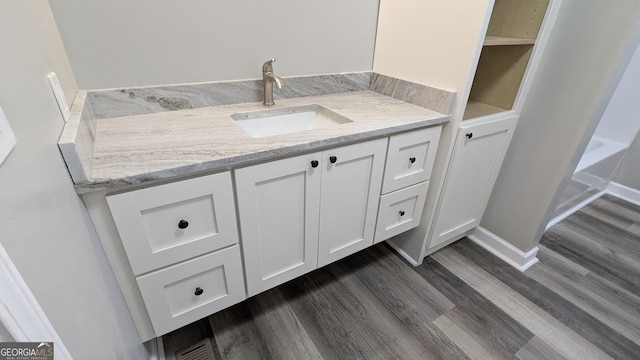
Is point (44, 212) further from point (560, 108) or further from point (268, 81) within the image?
point (560, 108)

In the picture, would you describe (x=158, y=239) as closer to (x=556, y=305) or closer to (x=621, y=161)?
(x=556, y=305)

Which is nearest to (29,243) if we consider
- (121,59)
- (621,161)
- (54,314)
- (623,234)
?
(54,314)

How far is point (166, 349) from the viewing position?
1.24 metres

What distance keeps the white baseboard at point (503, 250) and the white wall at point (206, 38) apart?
1.30 m

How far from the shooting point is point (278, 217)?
1.13 m

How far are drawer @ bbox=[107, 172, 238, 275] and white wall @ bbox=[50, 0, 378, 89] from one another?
21.6 inches

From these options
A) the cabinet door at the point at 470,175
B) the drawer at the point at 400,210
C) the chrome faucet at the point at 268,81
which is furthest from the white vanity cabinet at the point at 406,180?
the chrome faucet at the point at 268,81

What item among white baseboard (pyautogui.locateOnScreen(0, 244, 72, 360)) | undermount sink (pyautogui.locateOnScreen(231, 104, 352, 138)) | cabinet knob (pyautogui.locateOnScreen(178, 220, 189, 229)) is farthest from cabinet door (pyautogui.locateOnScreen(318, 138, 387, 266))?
white baseboard (pyautogui.locateOnScreen(0, 244, 72, 360))

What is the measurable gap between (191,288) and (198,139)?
52 centimetres

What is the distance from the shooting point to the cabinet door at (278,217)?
101 centimetres

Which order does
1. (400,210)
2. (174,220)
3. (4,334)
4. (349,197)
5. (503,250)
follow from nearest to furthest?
1. (4,334)
2. (174,220)
3. (349,197)
4. (400,210)
5. (503,250)

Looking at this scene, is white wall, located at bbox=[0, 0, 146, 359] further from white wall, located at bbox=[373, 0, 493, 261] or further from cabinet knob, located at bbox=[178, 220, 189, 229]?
white wall, located at bbox=[373, 0, 493, 261]

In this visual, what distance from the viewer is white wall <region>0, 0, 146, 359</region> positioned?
18.2 inches

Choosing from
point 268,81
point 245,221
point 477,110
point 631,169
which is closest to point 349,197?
point 245,221
